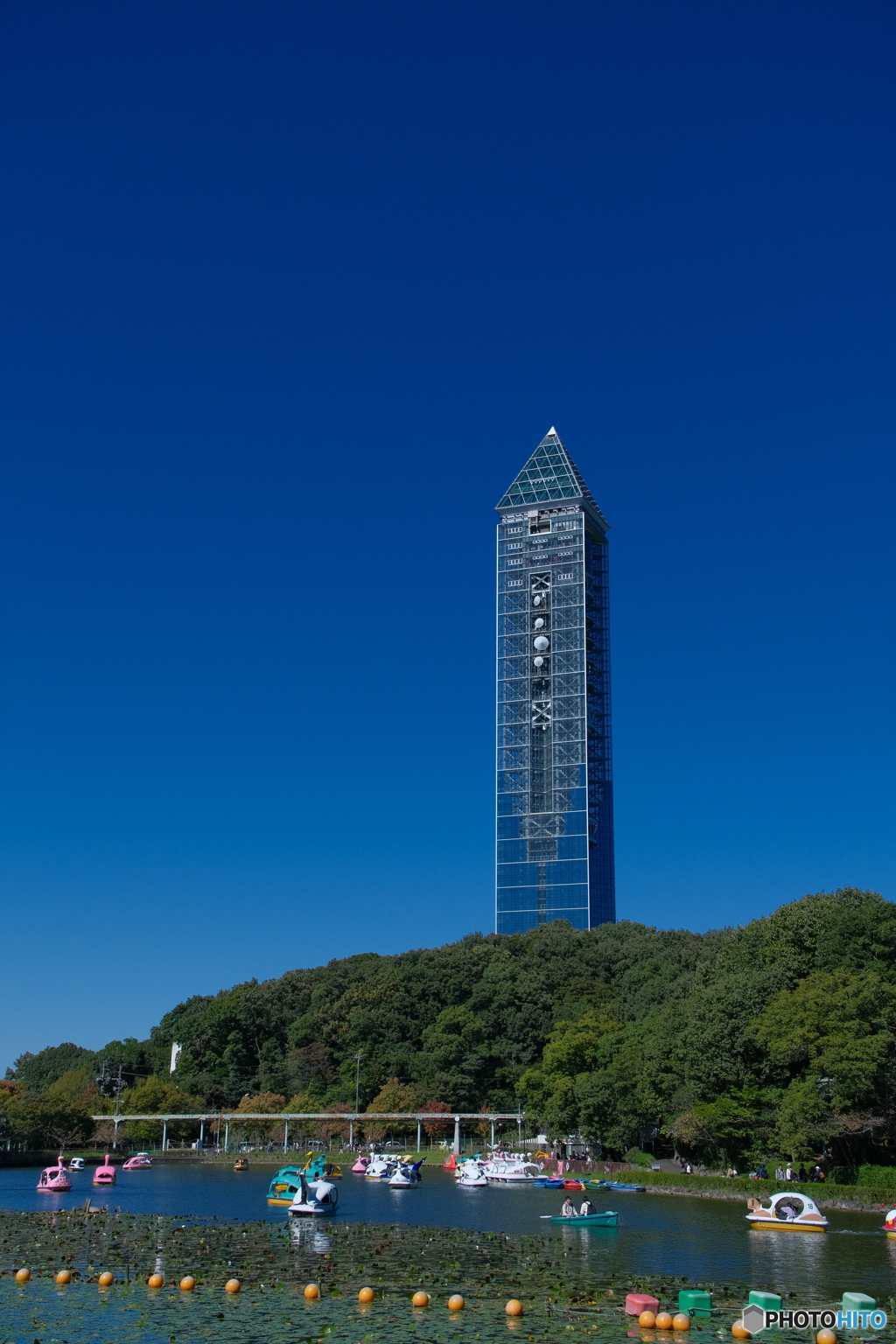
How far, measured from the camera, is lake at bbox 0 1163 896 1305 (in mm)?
28859

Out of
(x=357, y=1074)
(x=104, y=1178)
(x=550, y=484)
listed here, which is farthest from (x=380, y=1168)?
(x=550, y=484)

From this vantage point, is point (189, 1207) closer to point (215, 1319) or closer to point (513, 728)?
point (215, 1319)

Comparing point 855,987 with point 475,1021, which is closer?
point 855,987

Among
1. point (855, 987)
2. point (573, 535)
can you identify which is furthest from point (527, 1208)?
point (573, 535)

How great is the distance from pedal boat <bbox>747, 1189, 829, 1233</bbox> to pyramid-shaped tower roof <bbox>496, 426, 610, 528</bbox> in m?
116

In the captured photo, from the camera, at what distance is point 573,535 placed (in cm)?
14688

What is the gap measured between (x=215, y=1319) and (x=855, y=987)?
3416 centimetres

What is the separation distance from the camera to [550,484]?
152250 mm

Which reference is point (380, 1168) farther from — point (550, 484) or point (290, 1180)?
point (550, 484)

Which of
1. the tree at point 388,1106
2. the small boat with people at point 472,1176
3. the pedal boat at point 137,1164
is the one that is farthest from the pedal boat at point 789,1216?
the tree at point 388,1106

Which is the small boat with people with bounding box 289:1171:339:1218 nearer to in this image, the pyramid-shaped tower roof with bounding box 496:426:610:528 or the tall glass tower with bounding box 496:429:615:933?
the tall glass tower with bounding box 496:429:615:933

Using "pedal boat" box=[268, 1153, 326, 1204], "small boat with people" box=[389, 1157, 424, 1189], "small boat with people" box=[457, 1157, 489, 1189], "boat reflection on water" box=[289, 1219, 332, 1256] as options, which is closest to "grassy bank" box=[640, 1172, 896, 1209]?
"small boat with people" box=[457, 1157, 489, 1189]

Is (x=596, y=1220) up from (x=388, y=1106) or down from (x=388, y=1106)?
up

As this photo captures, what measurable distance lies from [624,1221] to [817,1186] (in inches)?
362
